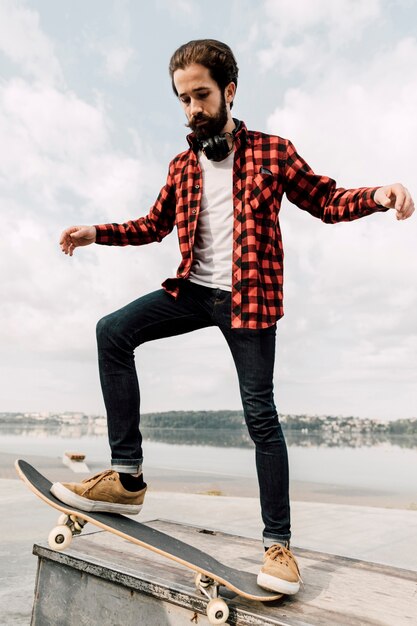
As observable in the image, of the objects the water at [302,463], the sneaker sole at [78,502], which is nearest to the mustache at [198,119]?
the sneaker sole at [78,502]

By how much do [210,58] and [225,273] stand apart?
45.6 inches

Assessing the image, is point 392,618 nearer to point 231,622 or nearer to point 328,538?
point 231,622

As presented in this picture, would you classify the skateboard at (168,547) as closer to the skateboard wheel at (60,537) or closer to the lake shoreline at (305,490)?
the skateboard wheel at (60,537)

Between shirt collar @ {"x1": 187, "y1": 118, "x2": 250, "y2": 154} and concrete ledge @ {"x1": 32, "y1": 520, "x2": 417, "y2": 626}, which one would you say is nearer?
concrete ledge @ {"x1": 32, "y1": 520, "x2": 417, "y2": 626}

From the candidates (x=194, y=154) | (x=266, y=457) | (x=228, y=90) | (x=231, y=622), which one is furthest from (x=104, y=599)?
(x=228, y=90)

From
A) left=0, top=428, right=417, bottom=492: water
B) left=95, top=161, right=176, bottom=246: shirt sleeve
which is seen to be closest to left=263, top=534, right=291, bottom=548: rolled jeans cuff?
left=95, top=161, right=176, bottom=246: shirt sleeve

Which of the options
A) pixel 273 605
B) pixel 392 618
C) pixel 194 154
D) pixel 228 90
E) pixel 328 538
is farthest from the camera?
pixel 328 538

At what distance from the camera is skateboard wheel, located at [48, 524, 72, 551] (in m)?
2.49

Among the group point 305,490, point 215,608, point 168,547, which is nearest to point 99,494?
point 168,547

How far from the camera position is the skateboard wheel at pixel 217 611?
2100mm

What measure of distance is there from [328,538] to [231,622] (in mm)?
3990

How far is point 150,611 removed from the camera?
2.39 metres

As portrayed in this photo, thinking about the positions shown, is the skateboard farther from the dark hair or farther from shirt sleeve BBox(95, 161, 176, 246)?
the dark hair

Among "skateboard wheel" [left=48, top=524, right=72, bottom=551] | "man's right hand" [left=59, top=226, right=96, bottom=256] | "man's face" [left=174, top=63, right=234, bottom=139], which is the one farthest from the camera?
"man's right hand" [left=59, top=226, right=96, bottom=256]
